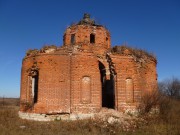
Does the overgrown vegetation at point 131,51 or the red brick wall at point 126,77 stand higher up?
the overgrown vegetation at point 131,51

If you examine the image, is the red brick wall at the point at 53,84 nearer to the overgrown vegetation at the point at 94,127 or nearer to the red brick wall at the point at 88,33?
the overgrown vegetation at the point at 94,127

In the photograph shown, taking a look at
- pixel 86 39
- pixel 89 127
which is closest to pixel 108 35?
pixel 86 39

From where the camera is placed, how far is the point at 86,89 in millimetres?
13359

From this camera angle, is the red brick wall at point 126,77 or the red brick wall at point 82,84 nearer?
the red brick wall at point 82,84

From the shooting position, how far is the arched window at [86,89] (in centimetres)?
1321

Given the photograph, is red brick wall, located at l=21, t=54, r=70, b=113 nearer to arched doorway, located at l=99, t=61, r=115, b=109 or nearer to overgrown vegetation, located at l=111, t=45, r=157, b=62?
overgrown vegetation, located at l=111, t=45, r=157, b=62

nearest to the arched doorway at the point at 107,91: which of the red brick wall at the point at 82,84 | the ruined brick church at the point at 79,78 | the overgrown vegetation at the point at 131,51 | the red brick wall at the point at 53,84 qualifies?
the ruined brick church at the point at 79,78

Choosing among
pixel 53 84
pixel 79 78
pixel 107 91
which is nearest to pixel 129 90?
pixel 107 91

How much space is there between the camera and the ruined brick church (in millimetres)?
13055

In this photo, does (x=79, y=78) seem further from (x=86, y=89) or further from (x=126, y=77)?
(x=126, y=77)

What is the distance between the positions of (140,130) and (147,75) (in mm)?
5252

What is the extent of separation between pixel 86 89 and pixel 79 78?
793 millimetres

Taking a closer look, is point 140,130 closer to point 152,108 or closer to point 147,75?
point 152,108

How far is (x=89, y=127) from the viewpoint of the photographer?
10875 millimetres
